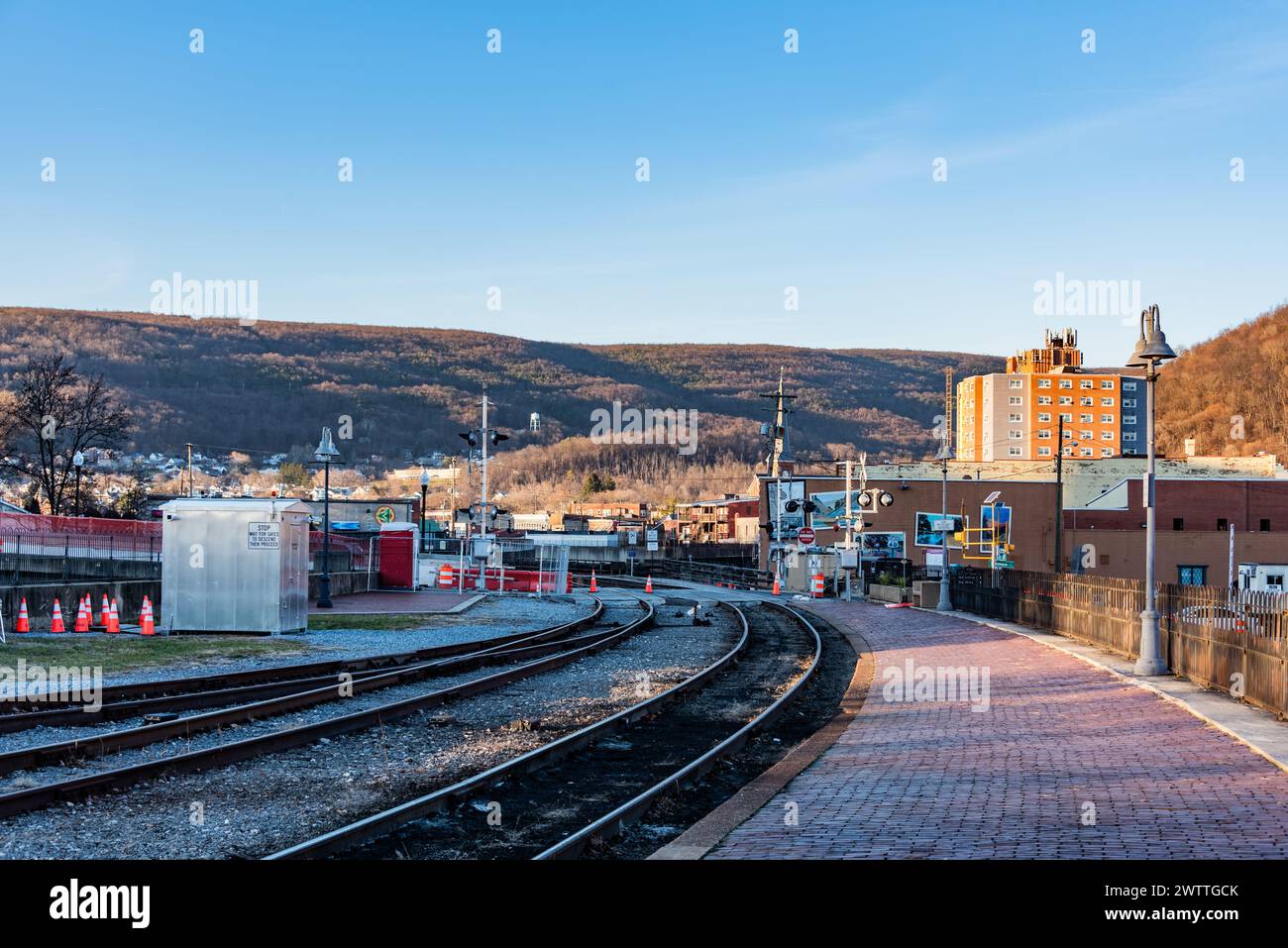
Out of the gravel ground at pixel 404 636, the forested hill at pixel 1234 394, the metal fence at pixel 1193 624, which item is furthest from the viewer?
the forested hill at pixel 1234 394

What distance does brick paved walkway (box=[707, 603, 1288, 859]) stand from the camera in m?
8.73

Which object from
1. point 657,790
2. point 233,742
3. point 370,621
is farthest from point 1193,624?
point 370,621

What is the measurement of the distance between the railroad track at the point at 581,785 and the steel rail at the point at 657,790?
0.01m

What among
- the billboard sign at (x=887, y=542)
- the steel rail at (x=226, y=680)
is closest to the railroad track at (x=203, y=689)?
the steel rail at (x=226, y=680)

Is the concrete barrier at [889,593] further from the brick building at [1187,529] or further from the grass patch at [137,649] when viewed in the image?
the brick building at [1187,529]

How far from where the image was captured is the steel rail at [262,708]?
40.3ft

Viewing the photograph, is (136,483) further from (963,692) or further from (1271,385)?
(1271,385)

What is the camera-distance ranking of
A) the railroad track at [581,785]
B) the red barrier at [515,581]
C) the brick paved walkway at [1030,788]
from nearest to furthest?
the brick paved walkway at [1030,788] < the railroad track at [581,785] < the red barrier at [515,581]

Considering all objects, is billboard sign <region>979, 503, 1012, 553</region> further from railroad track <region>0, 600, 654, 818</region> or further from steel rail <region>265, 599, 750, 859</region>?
steel rail <region>265, 599, 750, 859</region>

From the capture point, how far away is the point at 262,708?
1583 centimetres

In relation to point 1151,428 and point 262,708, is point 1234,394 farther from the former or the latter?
point 262,708

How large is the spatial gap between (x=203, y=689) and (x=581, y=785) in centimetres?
830

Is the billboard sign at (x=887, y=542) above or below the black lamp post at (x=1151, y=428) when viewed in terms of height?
below
